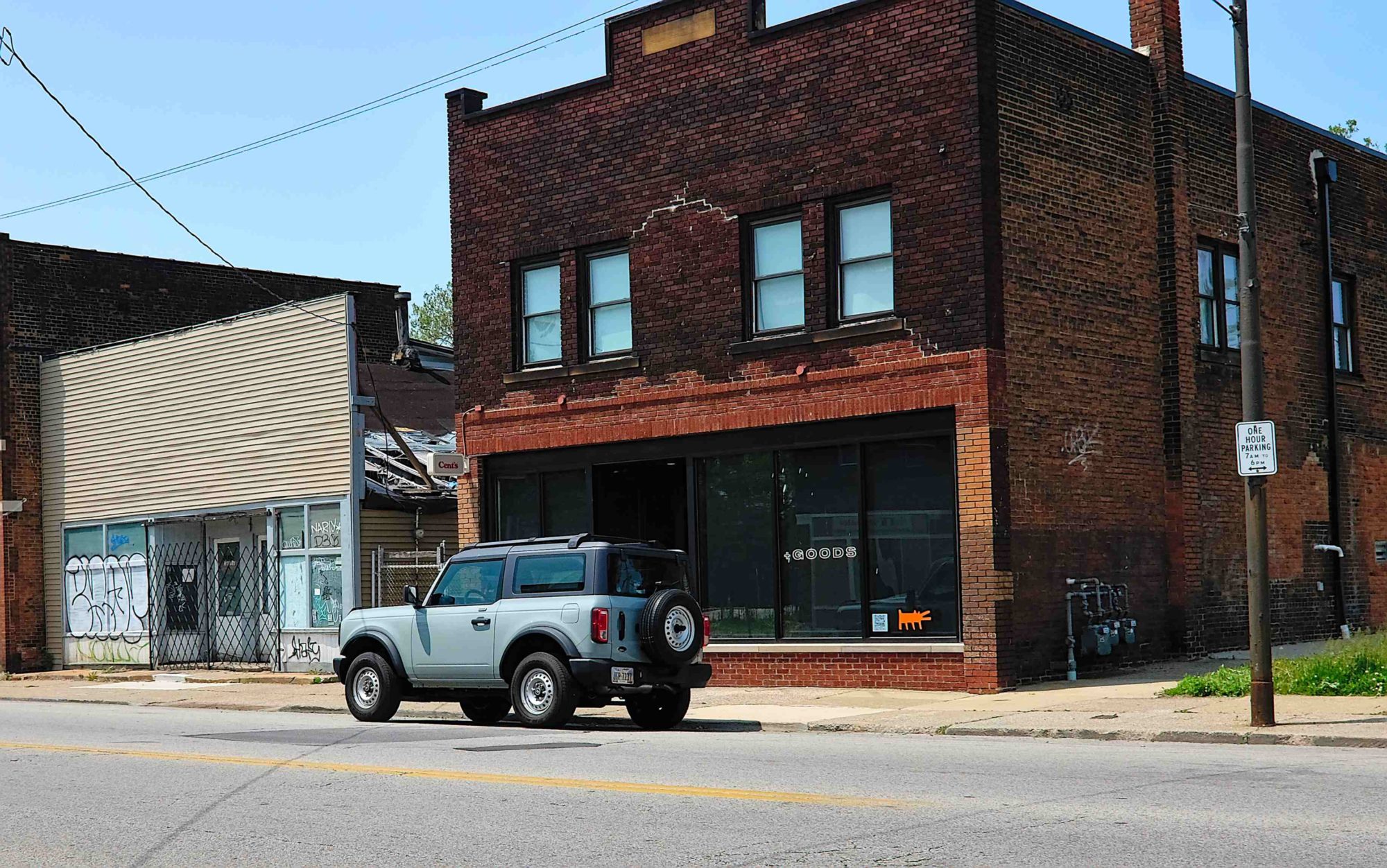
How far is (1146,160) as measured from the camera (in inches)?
841

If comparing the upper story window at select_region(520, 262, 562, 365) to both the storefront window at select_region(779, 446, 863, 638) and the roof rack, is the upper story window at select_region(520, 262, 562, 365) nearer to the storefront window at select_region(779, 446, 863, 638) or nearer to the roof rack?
the storefront window at select_region(779, 446, 863, 638)

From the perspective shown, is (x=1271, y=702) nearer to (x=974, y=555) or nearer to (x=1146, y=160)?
(x=974, y=555)

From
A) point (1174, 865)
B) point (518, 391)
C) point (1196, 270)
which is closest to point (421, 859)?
point (1174, 865)

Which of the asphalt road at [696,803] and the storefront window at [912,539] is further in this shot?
the storefront window at [912,539]

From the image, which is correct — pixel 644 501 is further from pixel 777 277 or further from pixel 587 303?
pixel 777 277

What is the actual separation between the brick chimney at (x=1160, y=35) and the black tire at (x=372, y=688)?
41.9 feet

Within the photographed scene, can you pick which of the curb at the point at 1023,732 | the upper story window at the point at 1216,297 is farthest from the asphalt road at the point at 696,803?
the upper story window at the point at 1216,297

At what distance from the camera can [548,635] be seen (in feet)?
52.5

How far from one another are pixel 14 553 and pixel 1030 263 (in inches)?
836

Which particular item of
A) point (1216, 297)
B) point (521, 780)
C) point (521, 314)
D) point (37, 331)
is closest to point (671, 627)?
point (521, 780)

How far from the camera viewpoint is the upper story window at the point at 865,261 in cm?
1947

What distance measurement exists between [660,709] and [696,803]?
6.75 m

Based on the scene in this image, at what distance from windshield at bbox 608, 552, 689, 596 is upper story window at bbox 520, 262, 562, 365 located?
21.8 ft

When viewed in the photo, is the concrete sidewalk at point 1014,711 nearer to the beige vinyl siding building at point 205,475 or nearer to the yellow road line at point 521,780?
the beige vinyl siding building at point 205,475
